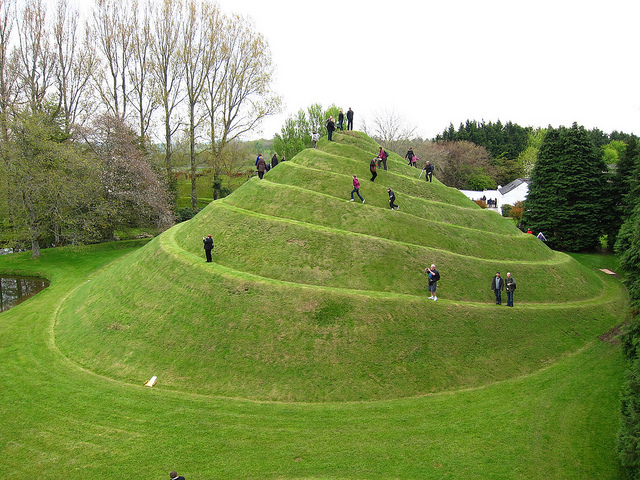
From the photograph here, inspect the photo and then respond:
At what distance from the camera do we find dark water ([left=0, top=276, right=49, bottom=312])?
33938 mm

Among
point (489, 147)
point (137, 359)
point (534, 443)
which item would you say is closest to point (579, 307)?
point (534, 443)

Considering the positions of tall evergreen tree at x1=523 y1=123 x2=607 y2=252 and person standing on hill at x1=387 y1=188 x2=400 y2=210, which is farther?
tall evergreen tree at x1=523 y1=123 x2=607 y2=252

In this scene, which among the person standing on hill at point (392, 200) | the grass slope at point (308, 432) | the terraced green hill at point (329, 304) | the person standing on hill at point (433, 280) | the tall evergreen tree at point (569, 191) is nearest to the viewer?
the grass slope at point (308, 432)

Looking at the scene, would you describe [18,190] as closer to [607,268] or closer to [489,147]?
[607,268]

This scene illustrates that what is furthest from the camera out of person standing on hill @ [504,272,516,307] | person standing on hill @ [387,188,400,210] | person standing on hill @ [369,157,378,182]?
person standing on hill @ [369,157,378,182]

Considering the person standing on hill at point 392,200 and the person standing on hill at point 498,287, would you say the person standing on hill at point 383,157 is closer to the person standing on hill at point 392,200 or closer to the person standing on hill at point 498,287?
the person standing on hill at point 392,200

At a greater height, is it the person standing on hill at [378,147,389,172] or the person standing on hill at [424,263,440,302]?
the person standing on hill at [378,147,389,172]

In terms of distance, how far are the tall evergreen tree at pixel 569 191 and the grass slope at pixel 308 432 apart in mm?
27438

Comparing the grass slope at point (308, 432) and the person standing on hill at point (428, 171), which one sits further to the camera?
the person standing on hill at point (428, 171)

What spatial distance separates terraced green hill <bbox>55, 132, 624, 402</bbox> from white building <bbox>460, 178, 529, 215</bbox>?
41.3m

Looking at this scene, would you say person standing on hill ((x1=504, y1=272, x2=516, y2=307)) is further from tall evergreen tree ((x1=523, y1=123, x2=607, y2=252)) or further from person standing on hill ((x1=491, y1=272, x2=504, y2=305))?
tall evergreen tree ((x1=523, y1=123, x2=607, y2=252))

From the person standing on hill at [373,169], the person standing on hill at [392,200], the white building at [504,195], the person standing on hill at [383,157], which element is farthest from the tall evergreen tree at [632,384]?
the white building at [504,195]

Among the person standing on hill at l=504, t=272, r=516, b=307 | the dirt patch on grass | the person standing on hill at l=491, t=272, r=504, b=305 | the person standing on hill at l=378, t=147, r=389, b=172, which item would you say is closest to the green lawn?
the dirt patch on grass

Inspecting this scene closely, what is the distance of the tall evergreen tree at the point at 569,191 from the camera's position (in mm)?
41969
